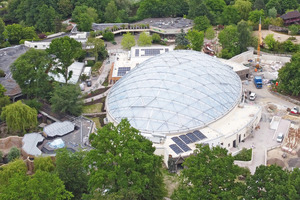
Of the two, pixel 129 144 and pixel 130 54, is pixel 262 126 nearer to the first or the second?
pixel 129 144

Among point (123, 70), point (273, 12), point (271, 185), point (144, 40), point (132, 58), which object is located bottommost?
point (123, 70)

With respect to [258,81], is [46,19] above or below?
above

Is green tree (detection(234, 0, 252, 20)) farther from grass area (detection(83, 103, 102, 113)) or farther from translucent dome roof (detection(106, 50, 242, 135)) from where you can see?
grass area (detection(83, 103, 102, 113))

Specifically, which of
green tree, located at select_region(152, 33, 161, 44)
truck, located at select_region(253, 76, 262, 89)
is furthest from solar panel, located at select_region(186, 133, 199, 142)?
green tree, located at select_region(152, 33, 161, 44)

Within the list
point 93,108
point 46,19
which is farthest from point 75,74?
point 46,19

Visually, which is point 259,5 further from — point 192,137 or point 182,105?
point 192,137

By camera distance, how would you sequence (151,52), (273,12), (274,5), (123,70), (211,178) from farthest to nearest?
(274,5) < (273,12) < (151,52) < (123,70) < (211,178)

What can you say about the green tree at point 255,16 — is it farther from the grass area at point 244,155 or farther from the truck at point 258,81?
the grass area at point 244,155
